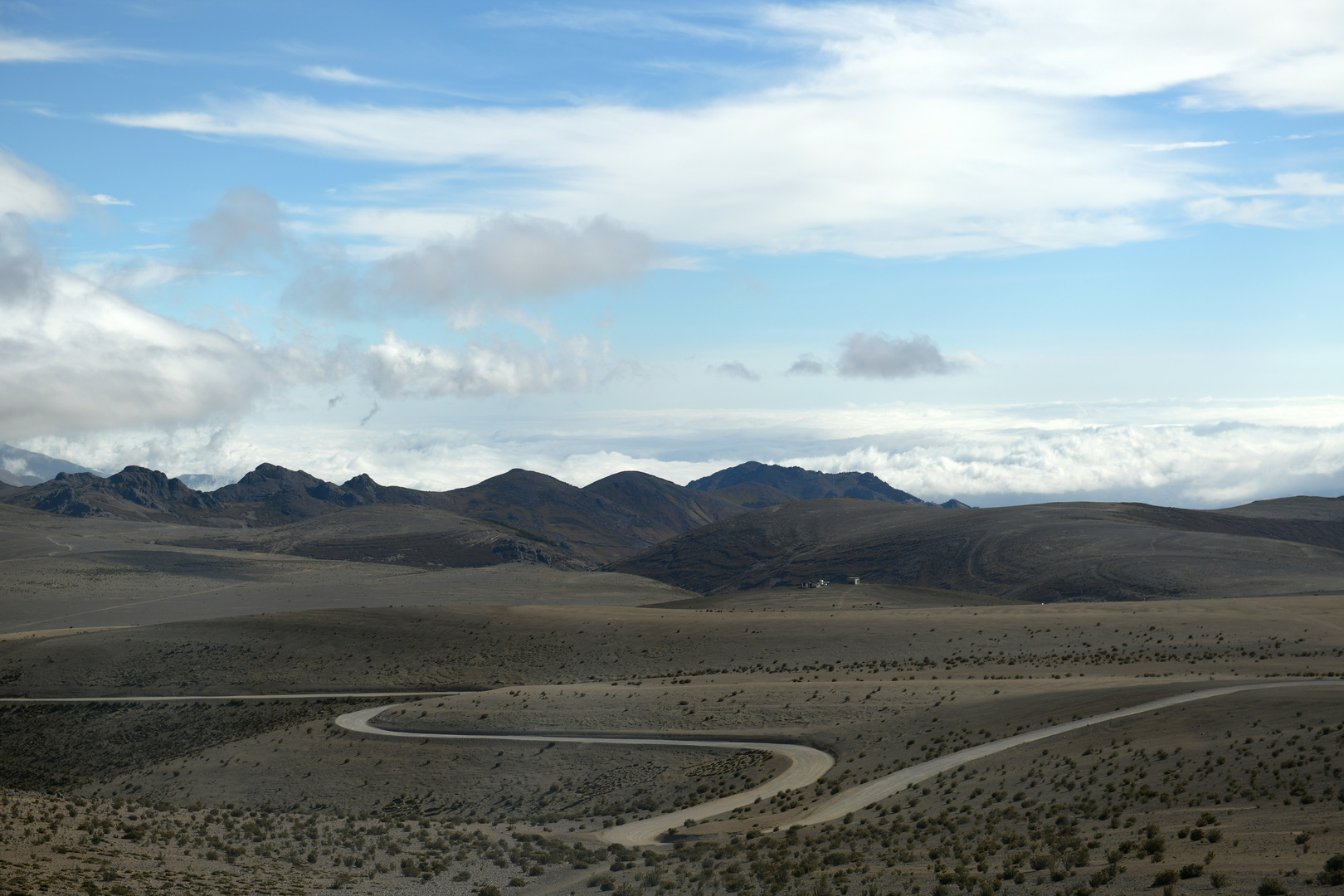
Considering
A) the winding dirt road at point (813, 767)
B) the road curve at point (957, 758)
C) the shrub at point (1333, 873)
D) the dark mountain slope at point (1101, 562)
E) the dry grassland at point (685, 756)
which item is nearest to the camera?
the shrub at point (1333, 873)

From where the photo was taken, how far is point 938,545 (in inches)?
7643

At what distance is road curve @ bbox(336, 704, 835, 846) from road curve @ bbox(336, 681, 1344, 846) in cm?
3

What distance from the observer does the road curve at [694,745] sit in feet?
104

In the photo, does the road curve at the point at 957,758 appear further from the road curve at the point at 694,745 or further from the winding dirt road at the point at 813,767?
the road curve at the point at 694,745

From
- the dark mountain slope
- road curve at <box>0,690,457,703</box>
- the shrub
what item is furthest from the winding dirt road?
the dark mountain slope

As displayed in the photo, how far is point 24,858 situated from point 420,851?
10.2 meters

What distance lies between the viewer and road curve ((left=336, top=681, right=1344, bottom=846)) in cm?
3094

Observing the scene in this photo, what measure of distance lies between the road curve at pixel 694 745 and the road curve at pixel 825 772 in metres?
0.03

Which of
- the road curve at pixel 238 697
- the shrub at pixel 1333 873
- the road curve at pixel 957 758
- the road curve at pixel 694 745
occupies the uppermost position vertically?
the shrub at pixel 1333 873

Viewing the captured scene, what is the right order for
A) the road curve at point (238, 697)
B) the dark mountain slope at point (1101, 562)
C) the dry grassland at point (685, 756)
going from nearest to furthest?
1. the dry grassland at point (685, 756)
2. the road curve at point (238, 697)
3. the dark mountain slope at point (1101, 562)

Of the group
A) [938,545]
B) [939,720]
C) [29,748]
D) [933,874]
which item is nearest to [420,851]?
[933,874]

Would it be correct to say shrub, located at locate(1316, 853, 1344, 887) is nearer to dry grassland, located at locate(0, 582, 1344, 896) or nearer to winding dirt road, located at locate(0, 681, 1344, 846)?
dry grassland, located at locate(0, 582, 1344, 896)

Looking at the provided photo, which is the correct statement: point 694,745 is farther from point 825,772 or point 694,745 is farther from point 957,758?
point 957,758

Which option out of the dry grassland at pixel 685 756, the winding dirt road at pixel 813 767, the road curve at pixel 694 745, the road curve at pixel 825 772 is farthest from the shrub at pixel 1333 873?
the road curve at pixel 694 745
